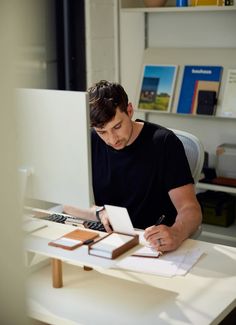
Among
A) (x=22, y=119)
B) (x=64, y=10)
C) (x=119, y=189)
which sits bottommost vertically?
(x=119, y=189)

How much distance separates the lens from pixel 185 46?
3.41m

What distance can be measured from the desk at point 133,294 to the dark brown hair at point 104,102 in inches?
18.8

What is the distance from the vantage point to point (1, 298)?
0.27 meters

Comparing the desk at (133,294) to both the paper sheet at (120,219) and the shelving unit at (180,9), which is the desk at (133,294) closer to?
the paper sheet at (120,219)

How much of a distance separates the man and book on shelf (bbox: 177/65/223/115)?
1.25 metres

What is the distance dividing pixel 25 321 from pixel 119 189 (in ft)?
5.72

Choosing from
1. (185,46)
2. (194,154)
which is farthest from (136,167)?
(185,46)

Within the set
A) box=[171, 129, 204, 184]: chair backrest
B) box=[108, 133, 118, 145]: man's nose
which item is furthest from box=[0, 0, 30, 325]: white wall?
box=[171, 129, 204, 184]: chair backrest

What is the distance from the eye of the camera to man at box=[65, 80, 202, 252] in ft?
6.06

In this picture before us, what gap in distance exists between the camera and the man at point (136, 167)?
185 cm

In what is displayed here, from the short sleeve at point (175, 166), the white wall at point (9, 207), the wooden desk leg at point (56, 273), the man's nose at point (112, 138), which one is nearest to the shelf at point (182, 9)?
the short sleeve at point (175, 166)

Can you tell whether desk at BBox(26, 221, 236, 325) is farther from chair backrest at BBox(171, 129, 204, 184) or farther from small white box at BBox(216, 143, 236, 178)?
small white box at BBox(216, 143, 236, 178)

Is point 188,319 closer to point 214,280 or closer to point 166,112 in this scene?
point 214,280

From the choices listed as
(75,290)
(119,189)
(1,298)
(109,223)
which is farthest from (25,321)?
(119,189)
